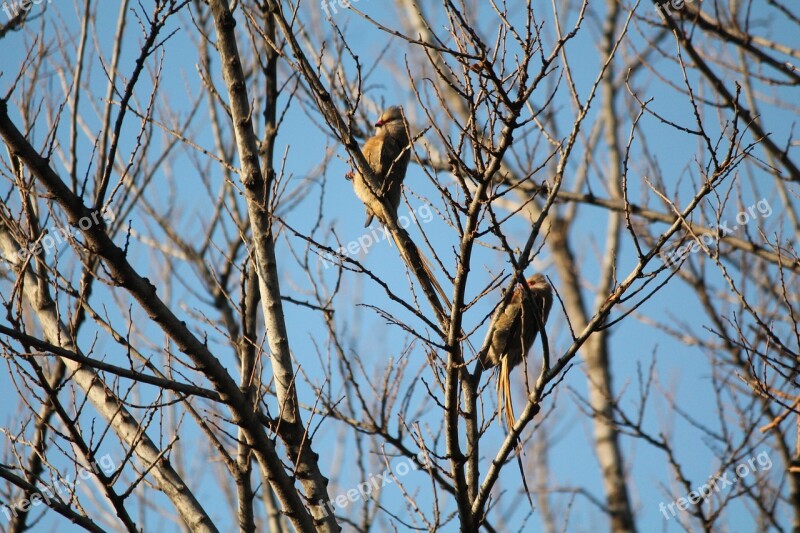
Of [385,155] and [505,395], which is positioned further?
[385,155]

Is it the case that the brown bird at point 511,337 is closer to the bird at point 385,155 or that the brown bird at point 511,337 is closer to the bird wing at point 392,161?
the bird at point 385,155

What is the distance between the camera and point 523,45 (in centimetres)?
237

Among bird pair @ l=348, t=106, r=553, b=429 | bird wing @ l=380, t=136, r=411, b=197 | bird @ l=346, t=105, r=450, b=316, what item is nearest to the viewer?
bird pair @ l=348, t=106, r=553, b=429

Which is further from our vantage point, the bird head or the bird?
the bird head

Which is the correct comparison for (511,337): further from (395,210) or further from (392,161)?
(392,161)

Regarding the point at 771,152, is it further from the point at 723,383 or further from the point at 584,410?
the point at 584,410

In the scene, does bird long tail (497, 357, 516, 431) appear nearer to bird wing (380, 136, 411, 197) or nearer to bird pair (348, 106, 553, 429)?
bird pair (348, 106, 553, 429)

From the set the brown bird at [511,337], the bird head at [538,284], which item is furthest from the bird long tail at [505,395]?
the bird head at [538,284]

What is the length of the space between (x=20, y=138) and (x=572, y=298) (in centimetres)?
696

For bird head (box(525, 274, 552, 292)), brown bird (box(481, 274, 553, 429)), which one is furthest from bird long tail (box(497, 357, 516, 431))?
bird head (box(525, 274, 552, 292))

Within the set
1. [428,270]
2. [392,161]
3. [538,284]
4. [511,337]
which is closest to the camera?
[428,270]

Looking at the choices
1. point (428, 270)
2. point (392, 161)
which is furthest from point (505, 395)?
point (392, 161)

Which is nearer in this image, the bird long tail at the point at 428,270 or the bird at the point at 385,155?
the bird long tail at the point at 428,270

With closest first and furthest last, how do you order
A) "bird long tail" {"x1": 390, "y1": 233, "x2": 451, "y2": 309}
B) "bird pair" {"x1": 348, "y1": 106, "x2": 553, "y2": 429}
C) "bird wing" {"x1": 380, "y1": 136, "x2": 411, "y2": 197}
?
"bird long tail" {"x1": 390, "y1": 233, "x2": 451, "y2": 309} < "bird pair" {"x1": 348, "y1": 106, "x2": 553, "y2": 429} < "bird wing" {"x1": 380, "y1": 136, "x2": 411, "y2": 197}
